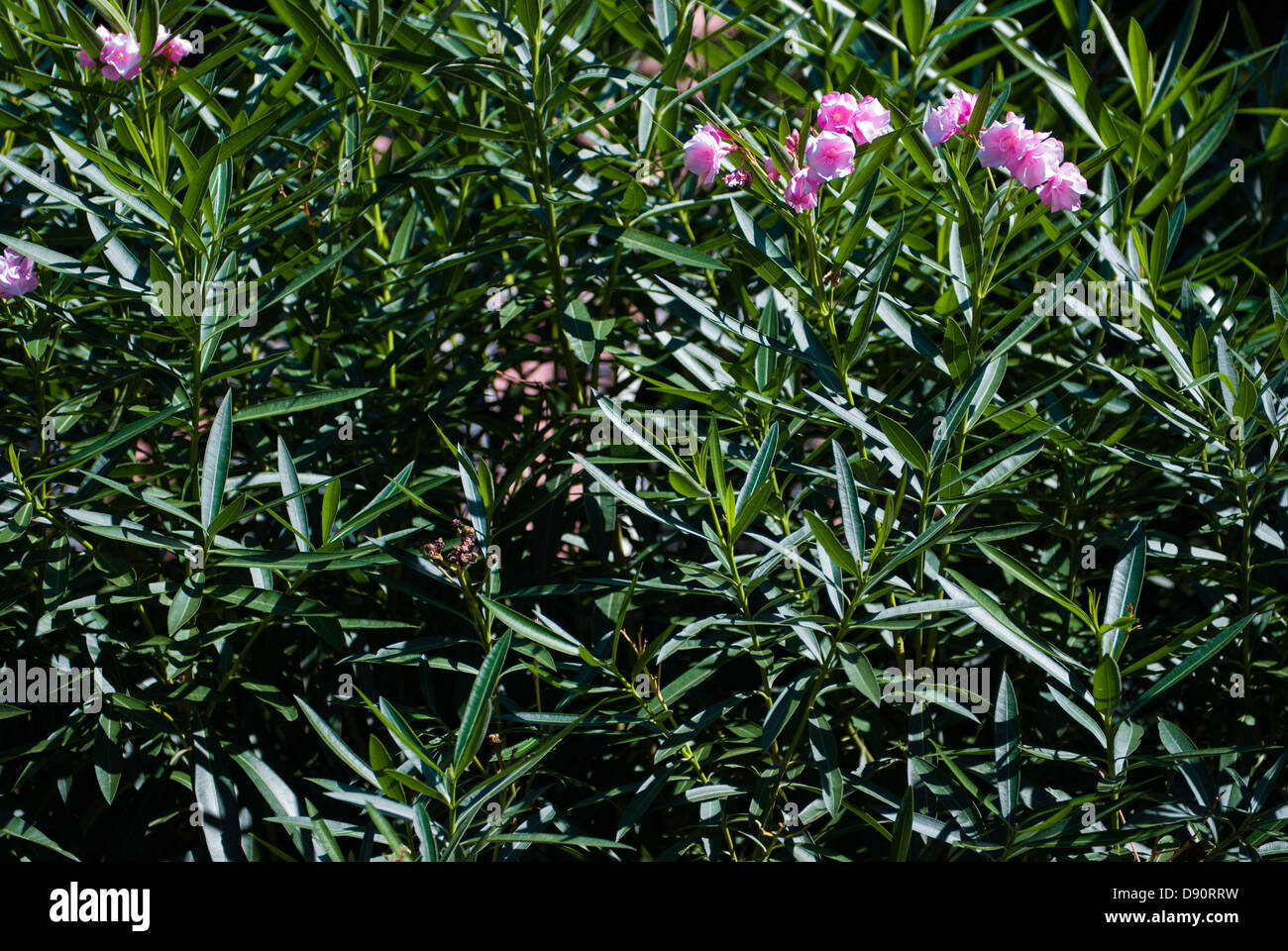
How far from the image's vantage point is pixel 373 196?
1575mm

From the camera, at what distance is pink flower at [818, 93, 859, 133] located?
1318 mm

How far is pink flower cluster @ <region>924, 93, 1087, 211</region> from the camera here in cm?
125

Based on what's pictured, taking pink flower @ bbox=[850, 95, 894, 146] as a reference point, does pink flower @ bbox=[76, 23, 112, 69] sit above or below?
above

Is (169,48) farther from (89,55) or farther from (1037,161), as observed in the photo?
(1037,161)

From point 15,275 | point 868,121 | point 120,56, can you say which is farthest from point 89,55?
point 868,121

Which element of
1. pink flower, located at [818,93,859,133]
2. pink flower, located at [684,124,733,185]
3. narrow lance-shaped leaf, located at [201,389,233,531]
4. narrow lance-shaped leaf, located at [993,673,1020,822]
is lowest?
narrow lance-shaped leaf, located at [993,673,1020,822]

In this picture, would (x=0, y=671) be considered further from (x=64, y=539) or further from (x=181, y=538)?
(x=181, y=538)

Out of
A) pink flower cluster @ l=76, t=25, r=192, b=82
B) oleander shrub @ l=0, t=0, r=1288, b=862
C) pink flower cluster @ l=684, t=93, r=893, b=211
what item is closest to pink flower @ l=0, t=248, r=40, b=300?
oleander shrub @ l=0, t=0, r=1288, b=862

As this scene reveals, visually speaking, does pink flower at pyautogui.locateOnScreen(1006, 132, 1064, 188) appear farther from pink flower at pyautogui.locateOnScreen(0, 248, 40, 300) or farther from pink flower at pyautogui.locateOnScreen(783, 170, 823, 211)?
pink flower at pyautogui.locateOnScreen(0, 248, 40, 300)

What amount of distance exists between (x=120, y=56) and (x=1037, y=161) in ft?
3.87

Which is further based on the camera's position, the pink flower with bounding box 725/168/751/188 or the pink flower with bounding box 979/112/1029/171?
the pink flower with bounding box 725/168/751/188

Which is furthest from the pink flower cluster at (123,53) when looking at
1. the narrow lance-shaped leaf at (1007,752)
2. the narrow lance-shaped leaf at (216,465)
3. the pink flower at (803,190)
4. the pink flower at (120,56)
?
the narrow lance-shaped leaf at (1007,752)

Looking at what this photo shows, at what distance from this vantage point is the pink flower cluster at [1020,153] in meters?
1.25
